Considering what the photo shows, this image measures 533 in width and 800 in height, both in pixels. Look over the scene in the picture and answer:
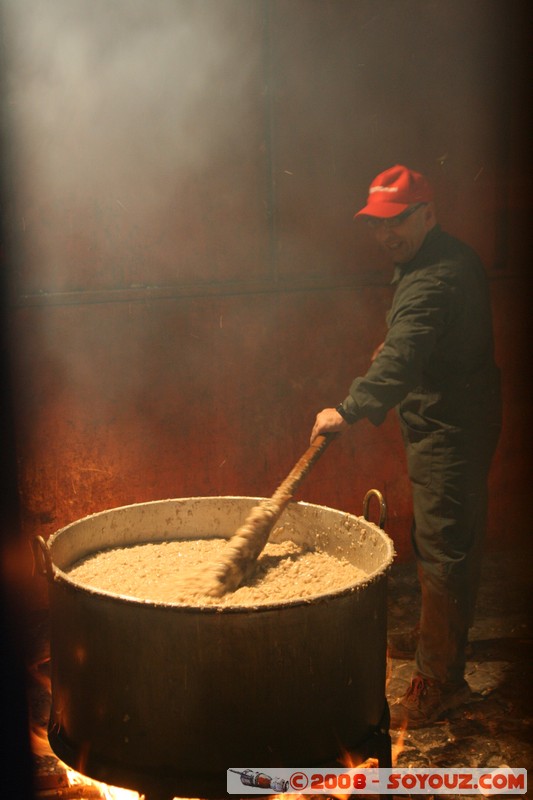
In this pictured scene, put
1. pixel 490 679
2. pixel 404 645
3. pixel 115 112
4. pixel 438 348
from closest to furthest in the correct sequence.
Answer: pixel 438 348 < pixel 490 679 < pixel 404 645 < pixel 115 112

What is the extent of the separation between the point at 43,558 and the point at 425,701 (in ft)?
7.29

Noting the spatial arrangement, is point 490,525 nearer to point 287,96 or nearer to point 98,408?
point 98,408

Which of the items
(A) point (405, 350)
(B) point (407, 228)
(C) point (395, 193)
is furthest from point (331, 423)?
(C) point (395, 193)

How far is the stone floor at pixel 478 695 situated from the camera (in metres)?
3.35

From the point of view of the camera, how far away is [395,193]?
376cm

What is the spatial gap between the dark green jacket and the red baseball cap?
0.68 feet

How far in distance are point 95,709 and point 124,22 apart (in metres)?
4.13

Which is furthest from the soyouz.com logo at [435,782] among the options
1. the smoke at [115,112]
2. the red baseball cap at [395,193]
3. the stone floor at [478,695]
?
the smoke at [115,112]

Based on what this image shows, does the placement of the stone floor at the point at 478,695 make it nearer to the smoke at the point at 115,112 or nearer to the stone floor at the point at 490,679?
the stone floor at the point at 490,679

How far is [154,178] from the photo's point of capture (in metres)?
4.84

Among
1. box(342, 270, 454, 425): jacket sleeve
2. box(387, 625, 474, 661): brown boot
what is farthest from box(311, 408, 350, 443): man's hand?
box(387, 625, 474, 661): brown boot

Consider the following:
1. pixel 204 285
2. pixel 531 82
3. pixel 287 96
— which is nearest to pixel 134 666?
pixel 204 285

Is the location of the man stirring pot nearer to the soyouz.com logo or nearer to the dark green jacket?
the dark green jacket

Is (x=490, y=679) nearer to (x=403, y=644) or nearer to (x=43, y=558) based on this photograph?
(x=403, y=644)
